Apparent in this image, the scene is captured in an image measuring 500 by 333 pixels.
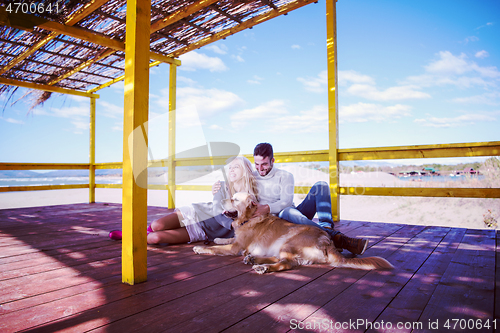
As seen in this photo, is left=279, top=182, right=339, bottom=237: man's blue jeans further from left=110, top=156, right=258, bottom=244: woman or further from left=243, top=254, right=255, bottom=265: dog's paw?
left=243, top=254, right=255, bottom=265: dog's paw

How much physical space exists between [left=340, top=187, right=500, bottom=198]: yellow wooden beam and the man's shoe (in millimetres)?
1627

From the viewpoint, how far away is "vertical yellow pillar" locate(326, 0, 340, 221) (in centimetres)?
364

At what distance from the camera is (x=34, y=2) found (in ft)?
10.1

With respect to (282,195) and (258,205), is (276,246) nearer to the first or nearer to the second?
(258,205)

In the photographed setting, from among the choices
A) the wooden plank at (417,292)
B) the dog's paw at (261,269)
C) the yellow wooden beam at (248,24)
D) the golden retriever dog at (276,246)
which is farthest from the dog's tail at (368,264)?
the yellow wooden beam at (248,24)

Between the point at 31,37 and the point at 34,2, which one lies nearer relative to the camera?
the point at 34,2

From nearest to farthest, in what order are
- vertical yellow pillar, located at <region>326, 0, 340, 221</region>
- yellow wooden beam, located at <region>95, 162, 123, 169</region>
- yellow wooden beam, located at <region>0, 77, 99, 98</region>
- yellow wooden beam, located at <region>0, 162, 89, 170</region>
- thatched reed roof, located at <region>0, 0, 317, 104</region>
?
1. thatched reed roof, located at <region>0, 0, 317, 104</region>
2. vertical yellow pillar, located at <region>326, 0, 340, 221</region>
3. yellow wooden beam, located at <region>0, 77, 99, 98</region>
4. yellow wooden beam, located at <region>0, 162, 89, 170</region>
5. yellow wooden beam, located at <region>95, 162, 123, 169</region>

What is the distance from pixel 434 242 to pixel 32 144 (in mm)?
31138

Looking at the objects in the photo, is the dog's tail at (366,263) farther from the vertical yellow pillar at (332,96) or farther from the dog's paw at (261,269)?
the vertical yellow pillar at (332,96)

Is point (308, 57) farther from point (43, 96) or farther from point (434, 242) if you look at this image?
point (434, 242)

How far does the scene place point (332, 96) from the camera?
3.69 metres

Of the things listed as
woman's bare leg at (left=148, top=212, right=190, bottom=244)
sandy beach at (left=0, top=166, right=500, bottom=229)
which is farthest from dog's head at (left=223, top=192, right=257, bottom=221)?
sandy beach at (left=0, top=166, right=500, bottom=229)

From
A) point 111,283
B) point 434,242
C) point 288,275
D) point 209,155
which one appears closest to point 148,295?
point 111,283

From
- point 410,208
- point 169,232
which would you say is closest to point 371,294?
point 169,232
